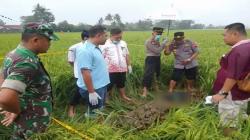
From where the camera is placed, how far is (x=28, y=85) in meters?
2.84

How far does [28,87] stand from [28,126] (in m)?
0.41

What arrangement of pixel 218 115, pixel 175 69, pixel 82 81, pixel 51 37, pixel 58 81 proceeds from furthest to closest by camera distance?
pixel 175 69 → pixel 58 81 → pixel 82 81 → pixel 218 115 → pixel 51 37

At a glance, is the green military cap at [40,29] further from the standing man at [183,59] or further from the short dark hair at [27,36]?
the standing man at [183,59]

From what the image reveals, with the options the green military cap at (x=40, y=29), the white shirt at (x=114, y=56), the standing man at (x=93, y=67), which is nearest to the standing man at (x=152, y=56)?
→ the white shirt at (x=114, y=56)

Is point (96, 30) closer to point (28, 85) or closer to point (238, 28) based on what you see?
point (238, 28)

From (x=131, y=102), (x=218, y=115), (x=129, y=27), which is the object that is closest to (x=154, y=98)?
(x=131, y=102)

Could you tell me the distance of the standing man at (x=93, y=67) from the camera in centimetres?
A: 469

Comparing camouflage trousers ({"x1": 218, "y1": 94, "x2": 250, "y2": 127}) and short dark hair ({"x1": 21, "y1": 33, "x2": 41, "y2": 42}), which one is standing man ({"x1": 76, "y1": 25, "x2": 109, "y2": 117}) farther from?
short dark hair ({"x1": 21, "y1": 33, "x2": 41, "y2": 42})

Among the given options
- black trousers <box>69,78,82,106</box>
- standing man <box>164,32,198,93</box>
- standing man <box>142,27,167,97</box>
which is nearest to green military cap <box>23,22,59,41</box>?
black trousers <box>69,78,82,106</box>

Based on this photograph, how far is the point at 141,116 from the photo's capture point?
4938 millimetres

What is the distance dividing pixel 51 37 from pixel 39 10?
45934mm

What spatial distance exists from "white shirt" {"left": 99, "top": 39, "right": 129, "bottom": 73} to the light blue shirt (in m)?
1.56

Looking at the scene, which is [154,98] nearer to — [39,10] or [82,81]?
[82,81]

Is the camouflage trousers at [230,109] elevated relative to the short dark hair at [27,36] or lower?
lower
